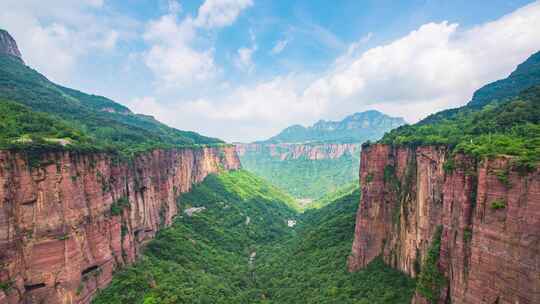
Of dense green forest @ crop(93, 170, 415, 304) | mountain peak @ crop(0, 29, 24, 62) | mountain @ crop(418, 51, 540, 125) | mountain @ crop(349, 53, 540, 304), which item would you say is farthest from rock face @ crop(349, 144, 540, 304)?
mountain peak @ crop(0, 29, 24, 62)

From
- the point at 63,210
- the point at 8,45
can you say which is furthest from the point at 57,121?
the point at 8,45

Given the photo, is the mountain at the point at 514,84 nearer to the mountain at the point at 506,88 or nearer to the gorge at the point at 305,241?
the mountain at the point at 506,88

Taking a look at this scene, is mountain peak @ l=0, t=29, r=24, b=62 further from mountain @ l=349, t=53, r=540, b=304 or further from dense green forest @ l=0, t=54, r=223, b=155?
mountain @ l=349, t=53, r=540, b=304

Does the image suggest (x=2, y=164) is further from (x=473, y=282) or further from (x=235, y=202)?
(x=235, y=202)

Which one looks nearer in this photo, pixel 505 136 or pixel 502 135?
pixel 505 136

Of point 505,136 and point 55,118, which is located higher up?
point 55,118

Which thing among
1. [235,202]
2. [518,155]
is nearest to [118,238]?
[518,155]

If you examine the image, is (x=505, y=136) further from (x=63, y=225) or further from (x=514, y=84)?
(x=514, y=84)
